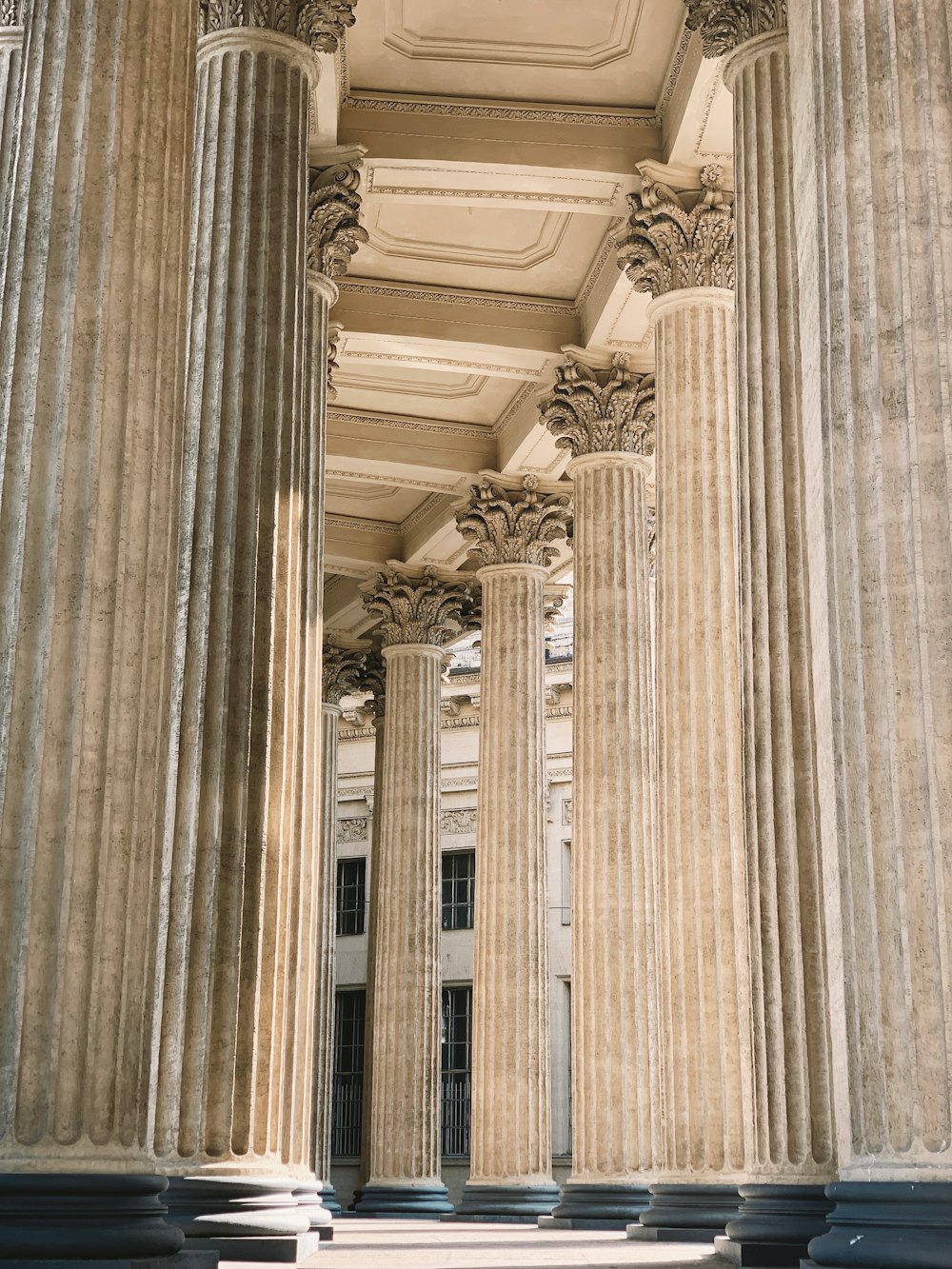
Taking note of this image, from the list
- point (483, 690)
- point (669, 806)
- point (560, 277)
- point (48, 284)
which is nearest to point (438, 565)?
point (483, 690)

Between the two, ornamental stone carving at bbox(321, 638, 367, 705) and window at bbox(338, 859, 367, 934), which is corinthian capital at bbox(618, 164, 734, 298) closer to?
ornamental stone carving at bbox(321, 638, 367, 705)

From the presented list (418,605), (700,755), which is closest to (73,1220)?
(700,755)

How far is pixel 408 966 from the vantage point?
29250 mm

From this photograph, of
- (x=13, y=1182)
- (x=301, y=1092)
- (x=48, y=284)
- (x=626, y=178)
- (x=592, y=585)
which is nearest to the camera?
(x=13, y=1182)

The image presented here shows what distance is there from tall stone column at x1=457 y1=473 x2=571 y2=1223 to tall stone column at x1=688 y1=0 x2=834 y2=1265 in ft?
40.4

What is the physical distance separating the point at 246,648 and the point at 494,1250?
7.02 metres

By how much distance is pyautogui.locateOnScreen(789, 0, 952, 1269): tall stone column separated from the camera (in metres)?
6.65

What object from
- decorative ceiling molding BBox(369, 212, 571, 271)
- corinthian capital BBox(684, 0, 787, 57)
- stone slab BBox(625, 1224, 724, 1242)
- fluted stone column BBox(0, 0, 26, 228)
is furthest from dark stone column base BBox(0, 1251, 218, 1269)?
decorative ceiling molding BBox(369, 212, 571, 271)

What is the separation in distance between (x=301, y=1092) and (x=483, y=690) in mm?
14634

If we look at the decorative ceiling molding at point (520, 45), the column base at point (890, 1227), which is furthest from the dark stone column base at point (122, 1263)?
the decorative ceiling molding at point (520, 45)

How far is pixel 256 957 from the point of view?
38.5 ft

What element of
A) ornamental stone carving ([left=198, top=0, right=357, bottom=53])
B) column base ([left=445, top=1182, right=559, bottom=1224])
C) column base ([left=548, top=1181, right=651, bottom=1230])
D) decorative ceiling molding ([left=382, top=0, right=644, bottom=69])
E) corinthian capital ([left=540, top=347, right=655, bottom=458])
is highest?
decorative ceiling molding ([left=382, top=0, right=644, bottom=69])

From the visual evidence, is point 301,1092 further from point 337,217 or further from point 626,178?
point 626,178

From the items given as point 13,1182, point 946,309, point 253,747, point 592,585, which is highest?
point 592,585
